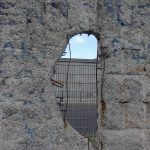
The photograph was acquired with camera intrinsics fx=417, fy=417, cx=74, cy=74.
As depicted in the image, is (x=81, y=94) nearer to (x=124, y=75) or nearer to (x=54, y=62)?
(x=124, y=75)

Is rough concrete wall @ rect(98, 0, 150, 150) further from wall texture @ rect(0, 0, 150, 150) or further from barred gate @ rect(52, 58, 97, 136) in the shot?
barred gate @ rect(52, 58, 97, 136)

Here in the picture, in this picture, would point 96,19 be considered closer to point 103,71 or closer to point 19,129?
point 103,71

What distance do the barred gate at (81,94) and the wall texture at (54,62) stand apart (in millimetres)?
3236

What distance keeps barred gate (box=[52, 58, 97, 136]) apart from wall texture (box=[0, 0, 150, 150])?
10.6 ft

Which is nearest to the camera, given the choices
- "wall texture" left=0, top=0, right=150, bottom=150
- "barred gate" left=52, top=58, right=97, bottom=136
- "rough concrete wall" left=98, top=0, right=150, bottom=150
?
"wall texture" left=0, top=0, right=150, bottom=150

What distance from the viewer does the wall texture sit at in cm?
418

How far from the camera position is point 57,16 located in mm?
4344

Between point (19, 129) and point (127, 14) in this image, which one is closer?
point (19, 129)

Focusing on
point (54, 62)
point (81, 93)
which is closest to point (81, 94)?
point (81, 93)

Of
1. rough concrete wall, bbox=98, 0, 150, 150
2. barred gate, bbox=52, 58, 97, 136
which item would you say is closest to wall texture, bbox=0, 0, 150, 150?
rough concrete wall, bbox=98, 0, 150, 150

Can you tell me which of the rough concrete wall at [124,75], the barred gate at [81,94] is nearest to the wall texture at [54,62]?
the rough concrete wall at [124,75]

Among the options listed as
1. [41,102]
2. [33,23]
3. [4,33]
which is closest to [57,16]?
[33,23]

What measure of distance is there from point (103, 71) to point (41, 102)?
74 centimetres

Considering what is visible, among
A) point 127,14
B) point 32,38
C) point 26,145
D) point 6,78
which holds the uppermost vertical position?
point 127,14
